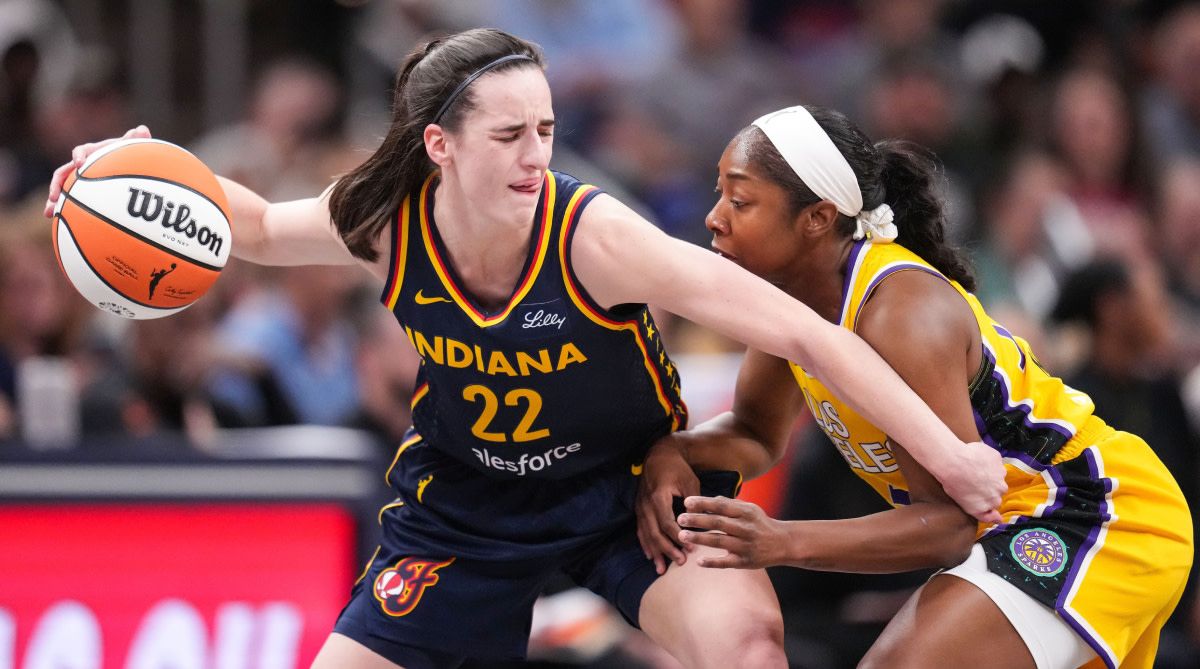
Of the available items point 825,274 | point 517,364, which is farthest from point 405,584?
point 825,274

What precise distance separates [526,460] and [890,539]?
980 millimetres

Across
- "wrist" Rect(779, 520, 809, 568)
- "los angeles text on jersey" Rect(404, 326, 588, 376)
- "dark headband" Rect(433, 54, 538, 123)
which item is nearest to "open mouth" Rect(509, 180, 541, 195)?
"dark headband" Rect(433, 54, 538, 123)

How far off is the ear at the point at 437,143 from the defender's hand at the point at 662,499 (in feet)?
3.19

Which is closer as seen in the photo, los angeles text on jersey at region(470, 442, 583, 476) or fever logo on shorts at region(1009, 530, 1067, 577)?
fever logo on shorts at region(1009, 530, 1067, 577)

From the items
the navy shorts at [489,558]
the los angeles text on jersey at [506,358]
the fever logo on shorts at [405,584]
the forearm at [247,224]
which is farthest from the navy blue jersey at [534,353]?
the forearm at [247,224]

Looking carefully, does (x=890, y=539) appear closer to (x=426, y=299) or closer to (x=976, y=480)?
(x=976, y=480)

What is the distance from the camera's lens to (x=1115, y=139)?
8.80 metres

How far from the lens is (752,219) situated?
3859mm

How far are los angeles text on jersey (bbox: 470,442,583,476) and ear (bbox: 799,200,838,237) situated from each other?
826 mm

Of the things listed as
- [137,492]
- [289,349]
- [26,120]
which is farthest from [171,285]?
[26,120]

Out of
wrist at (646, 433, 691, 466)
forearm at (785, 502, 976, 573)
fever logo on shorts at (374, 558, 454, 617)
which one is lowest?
fever logo on shorts at (374, 558, 454, 617)

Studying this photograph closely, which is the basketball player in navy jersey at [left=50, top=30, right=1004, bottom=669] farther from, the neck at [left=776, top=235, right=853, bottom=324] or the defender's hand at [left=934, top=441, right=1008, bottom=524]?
the neck at [left=776, top=235, right=853, bottom=324]

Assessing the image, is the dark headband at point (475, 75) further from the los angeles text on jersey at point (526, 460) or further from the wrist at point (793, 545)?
the wrist at point (793, 545)

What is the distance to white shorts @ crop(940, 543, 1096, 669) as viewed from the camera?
372 centimetres
